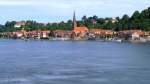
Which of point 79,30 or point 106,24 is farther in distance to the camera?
point 106,24

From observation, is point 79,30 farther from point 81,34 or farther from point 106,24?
point 106,24

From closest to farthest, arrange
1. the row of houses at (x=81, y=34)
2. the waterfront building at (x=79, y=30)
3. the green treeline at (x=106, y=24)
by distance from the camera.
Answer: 1. the row of houses at (x=81, y=34)
2. the green treeline at (x=106, y=24)
3. the waterfront building at (x=79, y=30)

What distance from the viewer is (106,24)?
116 meters

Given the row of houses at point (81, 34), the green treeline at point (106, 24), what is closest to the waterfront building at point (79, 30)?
the row of houses at point (81, 34)

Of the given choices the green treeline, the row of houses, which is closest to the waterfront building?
the row of houses

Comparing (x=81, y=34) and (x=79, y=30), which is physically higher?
(x=79, y=30)

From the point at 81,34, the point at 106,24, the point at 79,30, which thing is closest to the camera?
the point at 81,34

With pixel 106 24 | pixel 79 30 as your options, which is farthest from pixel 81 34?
pixel 106 24

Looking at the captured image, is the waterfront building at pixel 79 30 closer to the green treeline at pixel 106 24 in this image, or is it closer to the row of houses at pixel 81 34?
the row of houses at pixel 81 34

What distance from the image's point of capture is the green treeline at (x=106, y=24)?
335ft

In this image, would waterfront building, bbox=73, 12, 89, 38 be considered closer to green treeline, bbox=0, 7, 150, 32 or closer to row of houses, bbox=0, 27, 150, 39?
row of houses, bbox=0, 27, 150, 39

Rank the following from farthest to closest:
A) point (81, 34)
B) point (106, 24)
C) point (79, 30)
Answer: point (106, 24)
point (79, 30)
point (81, 34)

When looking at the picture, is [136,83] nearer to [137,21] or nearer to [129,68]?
[129,68]

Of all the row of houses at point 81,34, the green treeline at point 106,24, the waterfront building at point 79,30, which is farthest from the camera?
the waterfront building at point 79,30
